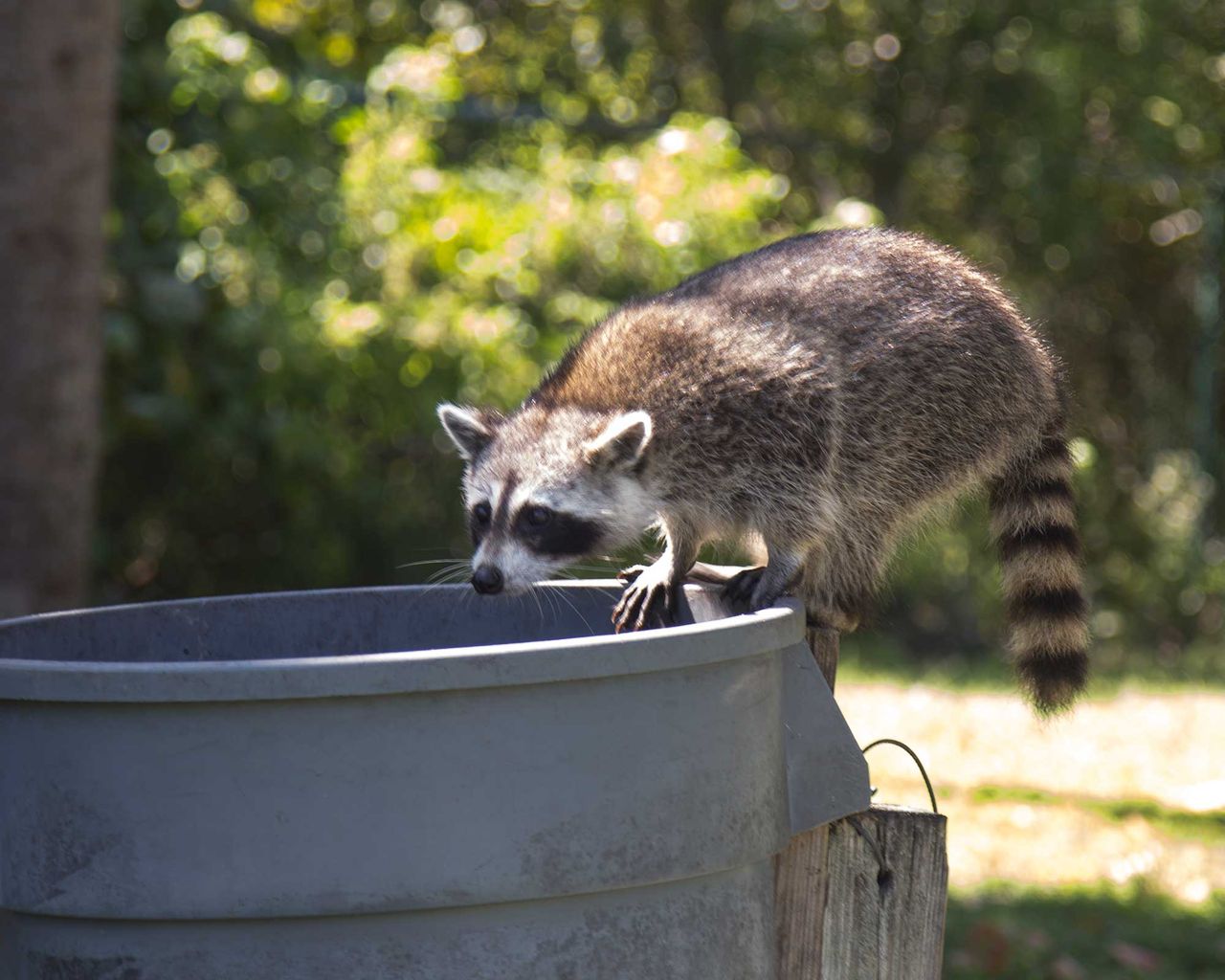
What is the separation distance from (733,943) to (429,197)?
5076 mm

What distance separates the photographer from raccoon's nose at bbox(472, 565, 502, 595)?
2.93 metres

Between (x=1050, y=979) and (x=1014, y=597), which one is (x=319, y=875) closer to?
(x=1014, y=597)

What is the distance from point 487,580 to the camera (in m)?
2.98

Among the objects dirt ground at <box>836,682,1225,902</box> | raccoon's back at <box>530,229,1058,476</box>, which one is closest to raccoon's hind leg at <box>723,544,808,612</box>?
raccoon's back at <box>530,229,1058,476</box>

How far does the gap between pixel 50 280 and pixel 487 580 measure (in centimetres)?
297

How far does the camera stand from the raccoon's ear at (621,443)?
10.5 feet

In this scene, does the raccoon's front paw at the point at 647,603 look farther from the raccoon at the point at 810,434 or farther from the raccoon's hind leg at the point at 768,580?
the raccoon at the point at 810,434

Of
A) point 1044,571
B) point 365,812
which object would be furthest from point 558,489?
point 365,812

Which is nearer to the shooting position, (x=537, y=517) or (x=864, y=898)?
(x=864, y=898)

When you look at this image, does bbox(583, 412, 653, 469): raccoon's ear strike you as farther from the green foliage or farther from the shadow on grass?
the shadow on grass

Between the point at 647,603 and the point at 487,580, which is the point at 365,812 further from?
the point at 487,580

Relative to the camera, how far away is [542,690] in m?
1.77

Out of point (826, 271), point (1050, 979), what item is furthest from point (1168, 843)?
point (826, 271)

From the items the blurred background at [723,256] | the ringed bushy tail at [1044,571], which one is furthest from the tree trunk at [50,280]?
the ringed bushy tail at [1044,571]
